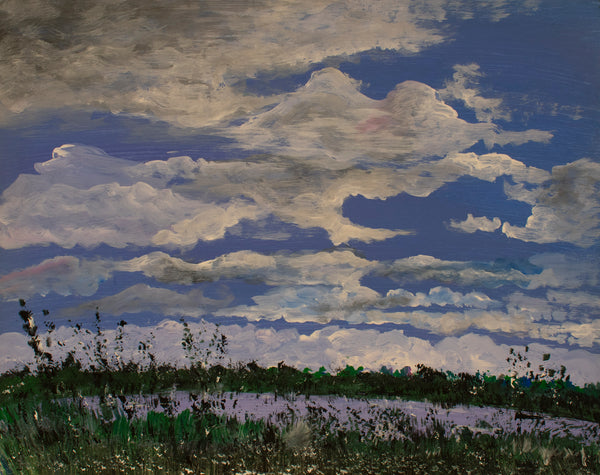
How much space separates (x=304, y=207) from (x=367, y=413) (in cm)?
164

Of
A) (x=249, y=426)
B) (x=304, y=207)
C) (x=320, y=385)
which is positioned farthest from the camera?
(x=304, y=207)

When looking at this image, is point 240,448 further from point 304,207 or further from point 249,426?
point 304,207

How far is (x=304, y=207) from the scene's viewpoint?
3.88m

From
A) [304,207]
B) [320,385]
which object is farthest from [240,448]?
[304,207]

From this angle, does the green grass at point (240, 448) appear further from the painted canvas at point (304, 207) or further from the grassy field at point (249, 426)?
the painted canvas at point (304, 207)

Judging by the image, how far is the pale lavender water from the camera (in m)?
3.43

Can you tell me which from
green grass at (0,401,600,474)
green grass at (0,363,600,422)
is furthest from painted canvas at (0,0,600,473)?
green grass at (0,401,600,474)

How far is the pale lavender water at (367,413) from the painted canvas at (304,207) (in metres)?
0.02

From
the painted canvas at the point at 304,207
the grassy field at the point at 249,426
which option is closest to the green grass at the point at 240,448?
the grassy field at the point at 249,426

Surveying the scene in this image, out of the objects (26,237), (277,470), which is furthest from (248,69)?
(277,470)

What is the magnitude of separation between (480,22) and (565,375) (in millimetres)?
2839

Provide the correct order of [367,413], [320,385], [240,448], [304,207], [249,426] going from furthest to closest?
[304,207]
[320,385]
[367,413]
[249,426]
[240,448]

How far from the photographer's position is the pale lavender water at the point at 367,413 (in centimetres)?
343

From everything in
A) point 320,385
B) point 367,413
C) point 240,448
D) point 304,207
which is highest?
point 304,207
